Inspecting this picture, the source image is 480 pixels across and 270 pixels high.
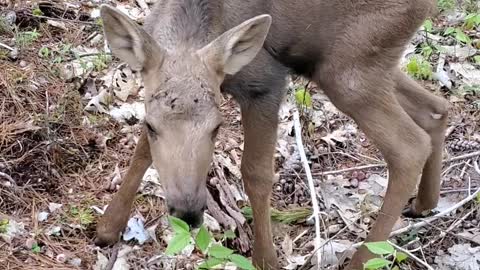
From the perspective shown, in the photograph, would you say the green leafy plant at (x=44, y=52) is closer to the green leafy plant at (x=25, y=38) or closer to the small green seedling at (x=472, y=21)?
the green leafy plant at (x=25, y=38)

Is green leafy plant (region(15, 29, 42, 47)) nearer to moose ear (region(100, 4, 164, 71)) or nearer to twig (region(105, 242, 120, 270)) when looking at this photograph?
twig (region(105, 242, 120, 270))

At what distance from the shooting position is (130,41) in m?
5.03

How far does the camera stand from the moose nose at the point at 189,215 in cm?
468

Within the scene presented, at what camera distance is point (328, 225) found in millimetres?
6453

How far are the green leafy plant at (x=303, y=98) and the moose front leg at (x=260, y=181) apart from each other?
1586 millimetres

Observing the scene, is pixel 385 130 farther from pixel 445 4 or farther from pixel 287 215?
pixel 445 4

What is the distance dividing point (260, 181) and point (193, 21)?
4.06ft

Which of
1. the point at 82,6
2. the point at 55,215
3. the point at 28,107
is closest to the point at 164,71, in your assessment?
the point at 55,215

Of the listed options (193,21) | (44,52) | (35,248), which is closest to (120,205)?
(35,248)

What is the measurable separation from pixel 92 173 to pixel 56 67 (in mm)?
1220

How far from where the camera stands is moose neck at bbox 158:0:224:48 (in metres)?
5.34

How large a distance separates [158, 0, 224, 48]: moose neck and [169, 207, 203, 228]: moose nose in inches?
42.4

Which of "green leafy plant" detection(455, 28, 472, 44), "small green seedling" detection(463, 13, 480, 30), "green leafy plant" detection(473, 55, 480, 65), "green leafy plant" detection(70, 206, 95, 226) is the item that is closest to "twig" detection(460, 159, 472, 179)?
"green leafy plant" detection(473, 55, 480, 65)

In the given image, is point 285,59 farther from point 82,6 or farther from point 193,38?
point 82,6
